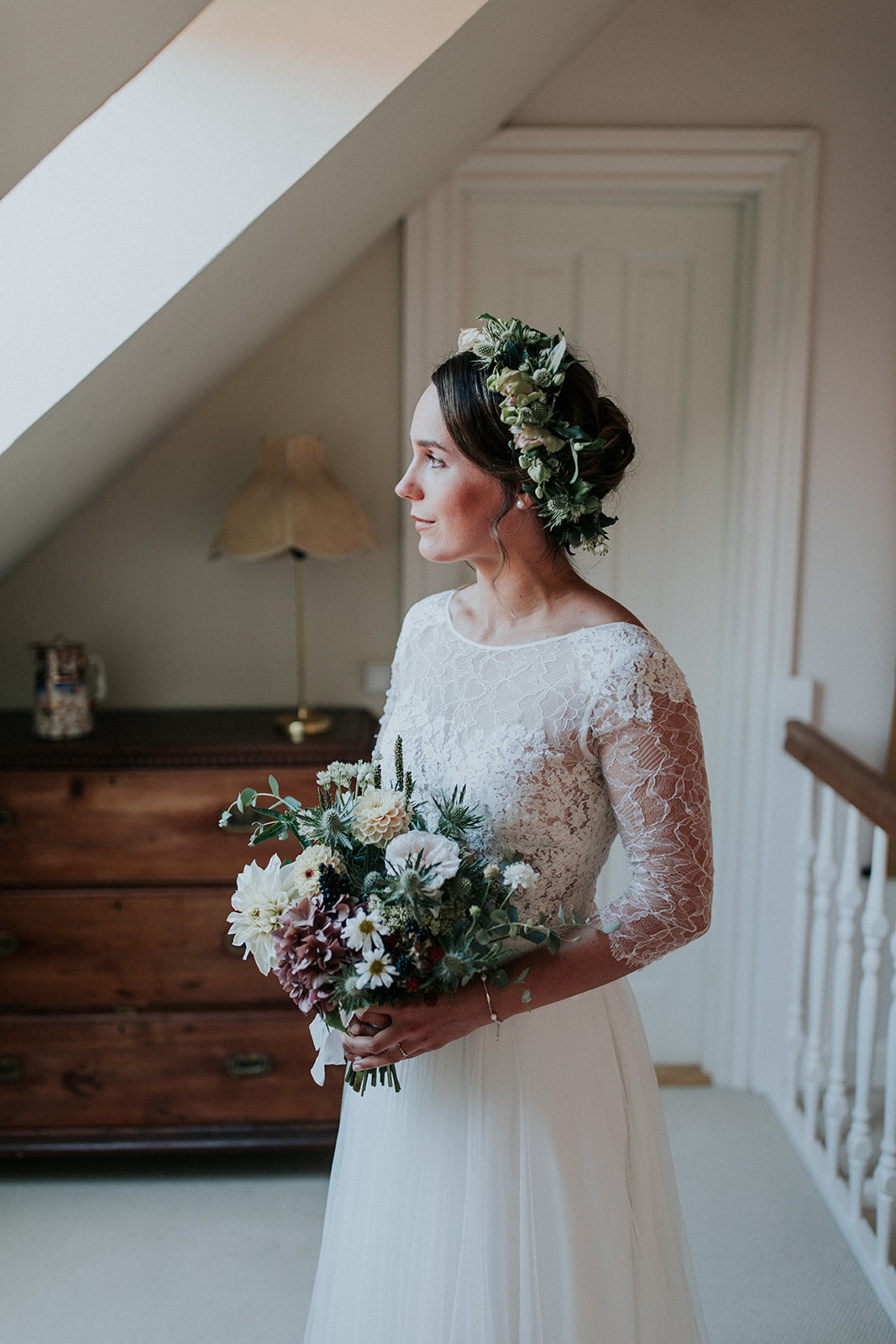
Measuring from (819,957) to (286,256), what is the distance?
6.43 feet

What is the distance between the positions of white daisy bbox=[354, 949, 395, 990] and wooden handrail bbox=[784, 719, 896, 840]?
3.98ft

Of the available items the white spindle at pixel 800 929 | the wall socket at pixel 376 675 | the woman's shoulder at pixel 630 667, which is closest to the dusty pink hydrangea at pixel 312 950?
the woman's shoulder at pixel 630 667

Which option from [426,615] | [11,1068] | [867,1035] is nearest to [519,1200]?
[426,615]

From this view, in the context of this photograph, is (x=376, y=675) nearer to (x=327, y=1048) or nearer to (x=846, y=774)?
(x=846, y=774)

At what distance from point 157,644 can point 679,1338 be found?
1.88m

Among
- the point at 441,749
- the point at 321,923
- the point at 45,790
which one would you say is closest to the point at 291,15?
the point at 441,749

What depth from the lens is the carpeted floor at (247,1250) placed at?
6.35 feet

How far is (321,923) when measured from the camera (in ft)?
3.72

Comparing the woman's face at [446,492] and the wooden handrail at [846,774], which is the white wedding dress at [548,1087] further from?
the wooden handrail at [846,774]

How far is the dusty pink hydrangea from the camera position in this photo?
3.65ft

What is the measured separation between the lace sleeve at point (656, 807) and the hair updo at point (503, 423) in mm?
259

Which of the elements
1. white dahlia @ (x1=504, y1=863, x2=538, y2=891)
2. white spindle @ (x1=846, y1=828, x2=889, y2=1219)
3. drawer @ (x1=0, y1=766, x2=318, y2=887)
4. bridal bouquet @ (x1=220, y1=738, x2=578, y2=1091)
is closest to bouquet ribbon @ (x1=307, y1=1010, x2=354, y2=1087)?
bridal bouquet @ (x1=220, y1=738, x2=578, y2=1091)

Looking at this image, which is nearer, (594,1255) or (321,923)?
(321,923)

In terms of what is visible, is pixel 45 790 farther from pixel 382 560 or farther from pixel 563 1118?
pixel 563 1118
